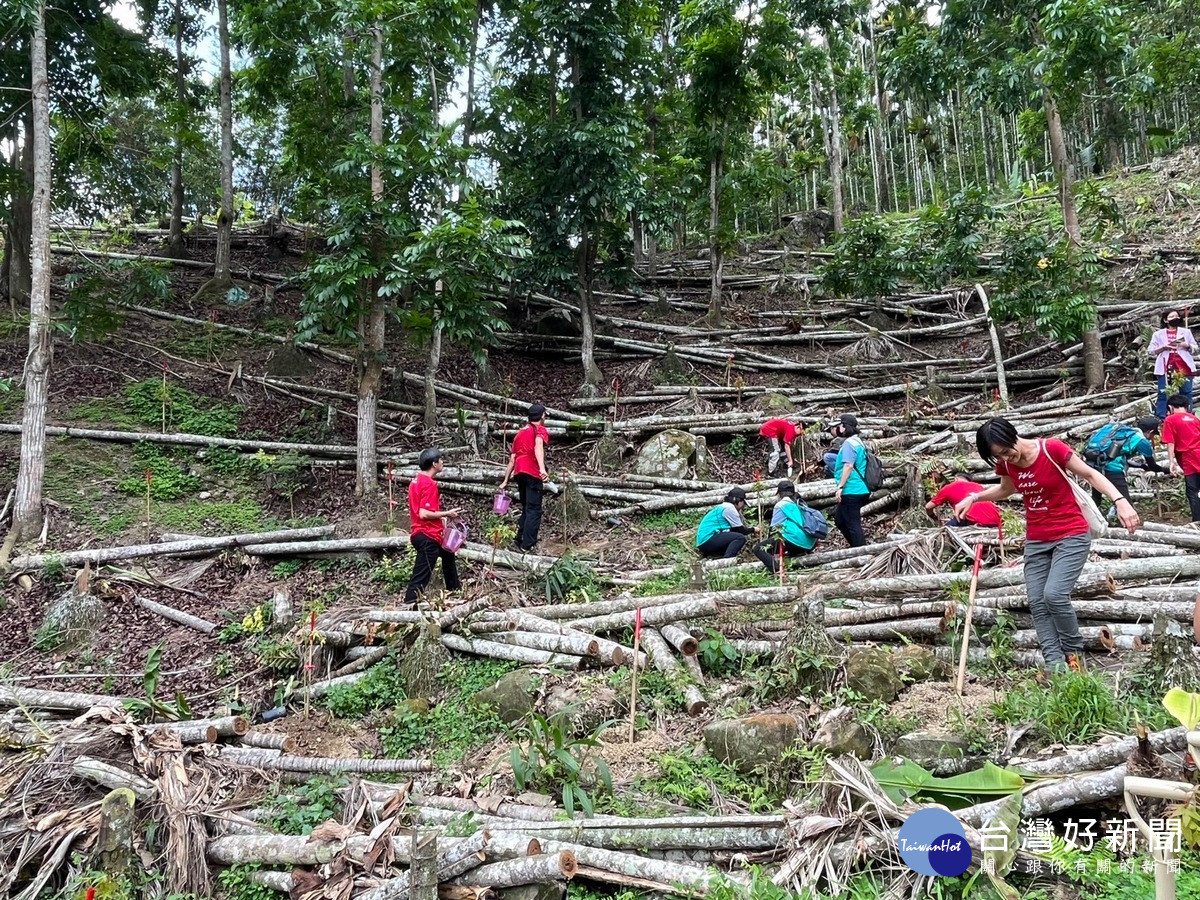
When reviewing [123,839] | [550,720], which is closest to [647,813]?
[550,720]

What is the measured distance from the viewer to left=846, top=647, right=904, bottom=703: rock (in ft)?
16.1

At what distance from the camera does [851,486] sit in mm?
7754

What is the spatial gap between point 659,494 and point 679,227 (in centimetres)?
1656

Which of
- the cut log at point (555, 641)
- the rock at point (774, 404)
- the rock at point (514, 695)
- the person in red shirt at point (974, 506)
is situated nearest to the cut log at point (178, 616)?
the cut log at point (555, 641)

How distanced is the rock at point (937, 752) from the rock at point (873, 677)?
28.5 inches

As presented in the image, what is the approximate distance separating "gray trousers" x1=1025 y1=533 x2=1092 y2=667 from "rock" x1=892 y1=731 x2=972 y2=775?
116 cm

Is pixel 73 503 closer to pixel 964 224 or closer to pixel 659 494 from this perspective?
pixel 659 494

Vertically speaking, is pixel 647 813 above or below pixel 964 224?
below

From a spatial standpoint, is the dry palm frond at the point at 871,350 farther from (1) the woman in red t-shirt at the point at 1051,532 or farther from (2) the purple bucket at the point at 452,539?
(1) the woman in red t-shirt at the point at 1051,532

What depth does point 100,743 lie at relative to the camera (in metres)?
5.04

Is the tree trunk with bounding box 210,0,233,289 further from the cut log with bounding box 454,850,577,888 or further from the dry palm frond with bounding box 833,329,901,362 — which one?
the cut log with bounding box 454,850,577,888

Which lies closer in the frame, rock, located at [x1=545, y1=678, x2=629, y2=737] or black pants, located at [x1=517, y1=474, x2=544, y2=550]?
rock, located at [x1=545, y1=678, x2=629, y2=737]

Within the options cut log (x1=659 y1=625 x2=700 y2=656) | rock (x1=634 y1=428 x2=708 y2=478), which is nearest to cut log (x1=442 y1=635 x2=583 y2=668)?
cut log (x1=659 y1=625 x2=700 y2=656)

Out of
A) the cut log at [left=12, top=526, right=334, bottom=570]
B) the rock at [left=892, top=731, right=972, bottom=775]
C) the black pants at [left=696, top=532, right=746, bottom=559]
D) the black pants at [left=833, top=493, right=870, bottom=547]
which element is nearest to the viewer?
the rock at [left=892, top=731, right=972, bottom=775]
